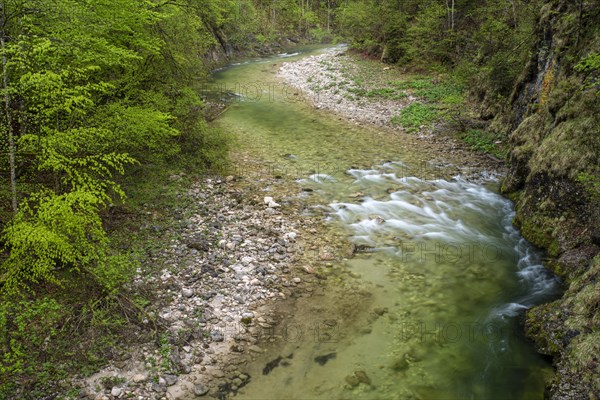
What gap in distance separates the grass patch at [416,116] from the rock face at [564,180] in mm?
5002

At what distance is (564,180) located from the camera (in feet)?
29.3

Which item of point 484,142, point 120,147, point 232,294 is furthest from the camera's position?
point 484,142

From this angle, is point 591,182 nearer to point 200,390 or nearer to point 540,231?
point 540,231

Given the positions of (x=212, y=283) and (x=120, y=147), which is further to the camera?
(x=120, y=147)

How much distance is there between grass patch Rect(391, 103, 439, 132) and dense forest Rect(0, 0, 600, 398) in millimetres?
2059

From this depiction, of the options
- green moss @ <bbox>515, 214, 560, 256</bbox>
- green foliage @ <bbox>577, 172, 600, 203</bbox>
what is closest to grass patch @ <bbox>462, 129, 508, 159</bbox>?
green moss @ <bbox>515, 214, 560, 256</bbox>

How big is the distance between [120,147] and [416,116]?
13.9m

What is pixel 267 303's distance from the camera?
7.39 meters

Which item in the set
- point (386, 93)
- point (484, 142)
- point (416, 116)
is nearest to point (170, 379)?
point (484, 142)

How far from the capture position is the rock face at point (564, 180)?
6020 mm

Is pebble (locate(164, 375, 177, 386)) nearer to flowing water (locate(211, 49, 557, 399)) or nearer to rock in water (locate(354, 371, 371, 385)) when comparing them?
flowing water (locate(211, 49, 557, 399))

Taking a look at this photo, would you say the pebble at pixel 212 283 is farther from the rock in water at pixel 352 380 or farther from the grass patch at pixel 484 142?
the grass patch at pixel 484 142

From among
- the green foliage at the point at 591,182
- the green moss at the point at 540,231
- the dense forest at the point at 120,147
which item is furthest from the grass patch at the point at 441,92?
the green foliage at the point at 591,182

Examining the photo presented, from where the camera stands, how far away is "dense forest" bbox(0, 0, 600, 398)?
5.62 m
